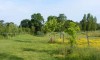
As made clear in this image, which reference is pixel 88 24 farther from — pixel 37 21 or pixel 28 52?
pixel 28 52

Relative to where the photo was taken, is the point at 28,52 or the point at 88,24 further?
the point at 88,24

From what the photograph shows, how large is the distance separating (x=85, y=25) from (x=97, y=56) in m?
63.0

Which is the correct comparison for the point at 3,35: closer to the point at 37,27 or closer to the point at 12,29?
the point at 12,29

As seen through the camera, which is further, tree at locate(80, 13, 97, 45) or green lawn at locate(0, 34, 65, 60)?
tree at locate(80, 13, 97, 45)

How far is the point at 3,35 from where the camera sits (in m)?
44.6

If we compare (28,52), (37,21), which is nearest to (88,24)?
(37,21)

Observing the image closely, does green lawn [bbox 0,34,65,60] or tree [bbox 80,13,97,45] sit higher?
tree [bbox 80,13,97,45]

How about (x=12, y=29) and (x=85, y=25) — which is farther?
(x=85, y=25)

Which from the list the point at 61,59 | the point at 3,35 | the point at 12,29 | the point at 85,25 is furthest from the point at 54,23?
the point at 85,25

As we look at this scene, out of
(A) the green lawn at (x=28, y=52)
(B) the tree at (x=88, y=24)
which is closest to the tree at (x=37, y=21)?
(B) the tree at (x=88, y=24)

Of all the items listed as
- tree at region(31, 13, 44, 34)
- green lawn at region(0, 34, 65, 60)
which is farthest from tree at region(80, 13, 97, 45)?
green lawn at region(0, 34, 65, 60)

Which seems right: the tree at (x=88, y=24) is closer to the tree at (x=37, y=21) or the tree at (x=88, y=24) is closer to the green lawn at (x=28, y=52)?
the tree at (x=37, y=21)

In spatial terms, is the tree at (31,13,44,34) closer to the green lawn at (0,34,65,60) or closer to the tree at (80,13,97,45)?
the tree at (80,13,97,45)

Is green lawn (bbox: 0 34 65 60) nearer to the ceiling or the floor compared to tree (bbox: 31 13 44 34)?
nearer to the floor
